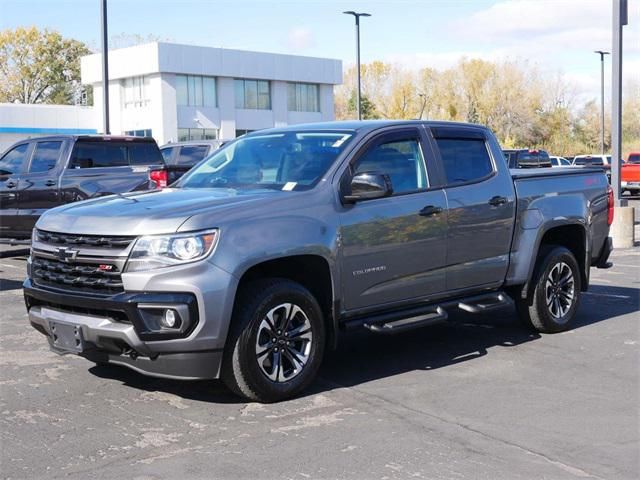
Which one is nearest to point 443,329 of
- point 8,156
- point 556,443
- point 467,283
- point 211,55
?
point 467,283

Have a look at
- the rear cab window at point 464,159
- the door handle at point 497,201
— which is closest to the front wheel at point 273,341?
the rear cab window at point 464,159

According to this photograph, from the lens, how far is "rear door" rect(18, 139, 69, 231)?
13242 mm

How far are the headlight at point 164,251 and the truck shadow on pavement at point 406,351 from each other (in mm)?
1079

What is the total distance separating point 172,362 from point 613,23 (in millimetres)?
13254

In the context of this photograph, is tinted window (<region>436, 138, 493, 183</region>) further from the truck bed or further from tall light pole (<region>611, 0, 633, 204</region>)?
tall light pole (<region>611, 0, 633, 204</region>)

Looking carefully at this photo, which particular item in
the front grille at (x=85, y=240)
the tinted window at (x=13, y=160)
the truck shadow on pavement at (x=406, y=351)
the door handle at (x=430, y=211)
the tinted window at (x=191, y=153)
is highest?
the tinted window at (x=191, y=153)

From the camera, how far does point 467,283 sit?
745 cm

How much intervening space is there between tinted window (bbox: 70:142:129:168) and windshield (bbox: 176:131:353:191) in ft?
21.9

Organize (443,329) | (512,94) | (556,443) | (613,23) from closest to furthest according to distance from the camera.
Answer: (556,443)
(443,329)
(613,23)
(512,94)

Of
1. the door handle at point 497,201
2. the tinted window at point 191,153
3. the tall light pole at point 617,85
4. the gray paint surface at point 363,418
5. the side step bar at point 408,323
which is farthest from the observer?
the tinted window at point 191,153

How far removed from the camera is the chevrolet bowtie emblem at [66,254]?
5891 millimetres

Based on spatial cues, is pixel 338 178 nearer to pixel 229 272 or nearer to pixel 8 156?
pixel 229 272

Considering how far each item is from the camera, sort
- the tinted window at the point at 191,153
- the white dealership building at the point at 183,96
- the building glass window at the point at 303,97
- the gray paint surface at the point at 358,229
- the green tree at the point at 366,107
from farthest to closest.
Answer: the green tree at the point at 366,107, the building glass window at the point at 303,97, the white dealership building at the point at 183,96, the tinted window at the point at 191,153, the gray paint surface at the point at 358,229

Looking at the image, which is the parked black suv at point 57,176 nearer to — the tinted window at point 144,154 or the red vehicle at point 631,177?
the tinted window at point 144,154
